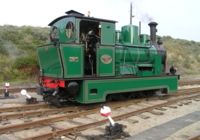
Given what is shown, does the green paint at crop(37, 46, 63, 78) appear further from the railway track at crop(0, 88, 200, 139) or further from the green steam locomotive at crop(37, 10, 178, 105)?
the railway track at crop(0, 88, 200, 139)

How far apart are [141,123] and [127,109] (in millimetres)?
2225

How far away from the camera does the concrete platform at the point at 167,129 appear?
775 cm

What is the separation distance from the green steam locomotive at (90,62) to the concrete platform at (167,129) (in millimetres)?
2931

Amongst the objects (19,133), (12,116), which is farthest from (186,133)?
(12,116)

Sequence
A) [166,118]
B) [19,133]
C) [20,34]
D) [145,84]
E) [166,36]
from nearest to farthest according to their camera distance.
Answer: [19,133]
[166,118]
[145,84]
[20,34]
[166,36]

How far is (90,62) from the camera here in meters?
11.7

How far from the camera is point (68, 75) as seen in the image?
35.0 ft

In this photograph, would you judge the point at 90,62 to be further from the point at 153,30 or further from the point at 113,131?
the point at 153,30

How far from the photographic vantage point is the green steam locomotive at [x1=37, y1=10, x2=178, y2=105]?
425 inches

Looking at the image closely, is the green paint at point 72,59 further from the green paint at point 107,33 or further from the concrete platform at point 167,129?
the concrete platform at point 167,129

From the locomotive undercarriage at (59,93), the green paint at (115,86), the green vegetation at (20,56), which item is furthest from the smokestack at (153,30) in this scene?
the green vegetation at (20,56)

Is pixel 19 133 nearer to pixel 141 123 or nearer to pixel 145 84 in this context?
pixel 141 123

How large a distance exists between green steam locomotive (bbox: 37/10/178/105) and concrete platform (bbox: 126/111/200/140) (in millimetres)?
2931

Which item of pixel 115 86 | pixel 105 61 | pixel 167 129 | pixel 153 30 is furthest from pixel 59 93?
pixel 153 30
